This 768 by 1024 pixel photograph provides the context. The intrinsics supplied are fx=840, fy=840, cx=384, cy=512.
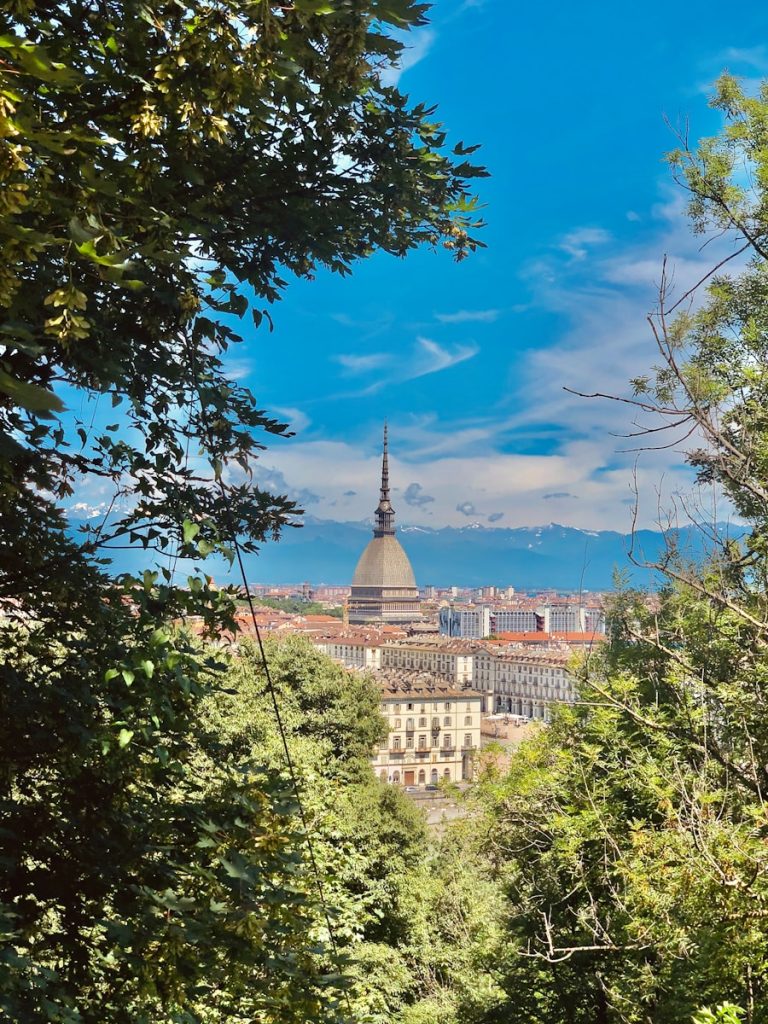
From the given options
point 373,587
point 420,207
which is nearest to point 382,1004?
point 420,207

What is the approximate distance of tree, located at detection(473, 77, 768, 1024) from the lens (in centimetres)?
490

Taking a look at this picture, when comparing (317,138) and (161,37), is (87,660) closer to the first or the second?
(161,37)

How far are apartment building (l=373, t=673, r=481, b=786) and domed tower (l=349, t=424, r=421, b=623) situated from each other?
7436 cm

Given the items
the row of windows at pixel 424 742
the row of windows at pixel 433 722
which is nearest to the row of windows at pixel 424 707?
the row of windows at pixel 433 722

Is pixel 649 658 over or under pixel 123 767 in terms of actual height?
over

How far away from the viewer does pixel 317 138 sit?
3.63 metres

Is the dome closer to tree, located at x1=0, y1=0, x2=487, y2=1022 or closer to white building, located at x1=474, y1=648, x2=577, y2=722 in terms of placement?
white building, located at x1=474, y1=648, x2=577, y2=722

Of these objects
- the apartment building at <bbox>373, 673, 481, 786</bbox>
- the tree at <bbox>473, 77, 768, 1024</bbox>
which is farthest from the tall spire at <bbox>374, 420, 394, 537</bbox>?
the tree at <bbox>473, 77, 768, 1024</bbox>

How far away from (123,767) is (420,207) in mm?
2779

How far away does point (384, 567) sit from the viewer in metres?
154

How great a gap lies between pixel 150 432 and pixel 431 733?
77987mm

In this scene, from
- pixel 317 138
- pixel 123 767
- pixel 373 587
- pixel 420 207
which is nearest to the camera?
pixel 123 767

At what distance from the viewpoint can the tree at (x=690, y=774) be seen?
4902 mm

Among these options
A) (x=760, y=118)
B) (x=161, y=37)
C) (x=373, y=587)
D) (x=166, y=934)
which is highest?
(x=373, y=587)
